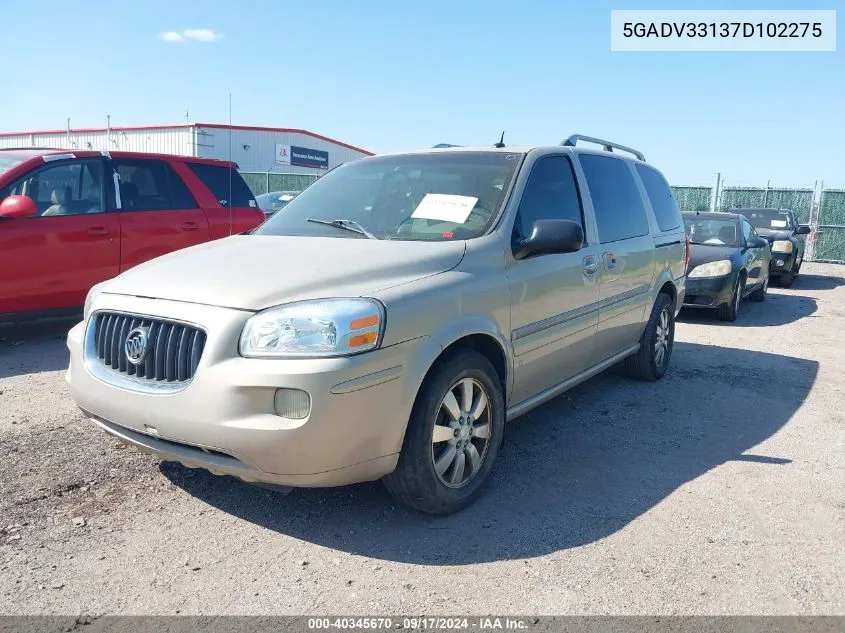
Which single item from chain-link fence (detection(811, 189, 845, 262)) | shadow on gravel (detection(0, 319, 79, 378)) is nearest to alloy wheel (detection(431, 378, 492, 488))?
shadow on gravel (detection(0, 319, 79, 378))

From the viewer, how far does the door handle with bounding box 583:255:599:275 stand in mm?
4492

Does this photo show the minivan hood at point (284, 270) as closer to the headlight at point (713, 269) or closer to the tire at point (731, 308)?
the headlight at point (713, 269)

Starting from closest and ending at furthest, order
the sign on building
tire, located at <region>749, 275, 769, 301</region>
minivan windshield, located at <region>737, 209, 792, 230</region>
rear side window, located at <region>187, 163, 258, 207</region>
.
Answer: rear side window, located at <region>187, 163, 258, 207</region> → tire, located at <region>749, 275, 769, 301</region> → minivan windshield, located at <region>737, 209, 792, 230</region> → the sign on building

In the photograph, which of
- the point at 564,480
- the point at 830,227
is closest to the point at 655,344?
the point at 564,480

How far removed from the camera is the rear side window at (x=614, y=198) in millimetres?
4875

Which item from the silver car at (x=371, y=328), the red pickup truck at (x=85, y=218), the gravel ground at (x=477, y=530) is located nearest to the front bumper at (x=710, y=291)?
the gravel ground at (x=477, y=530)

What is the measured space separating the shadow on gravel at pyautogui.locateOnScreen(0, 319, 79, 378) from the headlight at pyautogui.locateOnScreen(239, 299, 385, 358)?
12.3 feet

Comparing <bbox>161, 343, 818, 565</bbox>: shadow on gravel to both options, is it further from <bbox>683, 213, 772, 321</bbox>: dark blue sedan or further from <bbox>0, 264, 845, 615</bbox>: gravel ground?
<bbox>683, 213, 772, 321</bbox>: dark blue sedan

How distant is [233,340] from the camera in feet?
9.41

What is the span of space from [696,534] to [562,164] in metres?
2.39

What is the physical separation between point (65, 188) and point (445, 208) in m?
4.46

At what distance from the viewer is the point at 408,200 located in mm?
4102

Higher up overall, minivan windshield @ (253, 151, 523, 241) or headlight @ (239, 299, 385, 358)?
minivan windshield @ (253, 151, 523, 241)

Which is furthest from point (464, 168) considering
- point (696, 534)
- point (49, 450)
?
point (49, 450)
